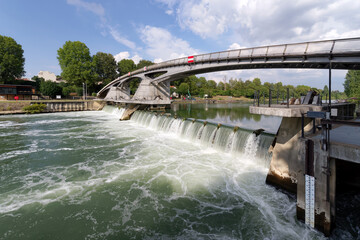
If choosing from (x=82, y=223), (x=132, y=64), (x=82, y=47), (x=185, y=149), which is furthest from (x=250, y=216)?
(x=132, y=64)

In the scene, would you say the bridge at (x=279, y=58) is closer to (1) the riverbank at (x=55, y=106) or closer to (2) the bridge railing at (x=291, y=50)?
(2) the bridge railing at (x=291, y=50)

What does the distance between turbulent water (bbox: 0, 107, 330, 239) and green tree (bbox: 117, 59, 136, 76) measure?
78.1m

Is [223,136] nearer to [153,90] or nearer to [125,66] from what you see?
[153,90]

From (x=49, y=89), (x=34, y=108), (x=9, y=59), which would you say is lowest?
(x=34, y=108)

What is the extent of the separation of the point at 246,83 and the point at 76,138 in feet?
435

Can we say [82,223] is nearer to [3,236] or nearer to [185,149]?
[3,236]

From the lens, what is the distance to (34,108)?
43.3 metres

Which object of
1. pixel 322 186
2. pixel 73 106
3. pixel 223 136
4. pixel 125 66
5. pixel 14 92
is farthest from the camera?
pixel 125 66

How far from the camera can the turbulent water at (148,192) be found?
22.2 feet

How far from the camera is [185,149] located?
628 inches

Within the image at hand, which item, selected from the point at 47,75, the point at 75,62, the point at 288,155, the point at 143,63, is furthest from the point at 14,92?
the point at 288,155

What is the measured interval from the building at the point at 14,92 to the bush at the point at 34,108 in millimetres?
16693

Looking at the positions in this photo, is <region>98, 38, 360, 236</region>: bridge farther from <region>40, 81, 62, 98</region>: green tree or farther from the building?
the building

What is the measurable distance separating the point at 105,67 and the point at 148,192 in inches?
3320
